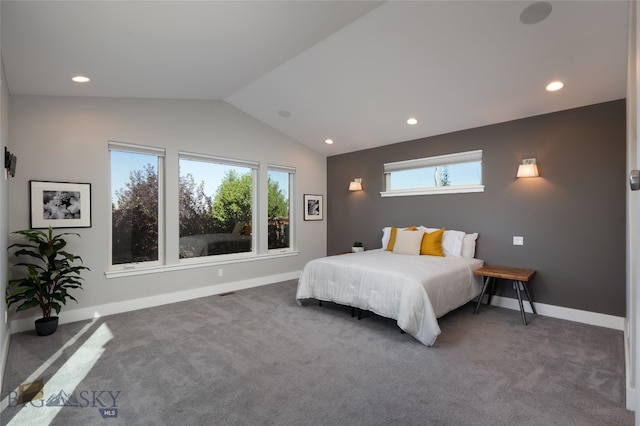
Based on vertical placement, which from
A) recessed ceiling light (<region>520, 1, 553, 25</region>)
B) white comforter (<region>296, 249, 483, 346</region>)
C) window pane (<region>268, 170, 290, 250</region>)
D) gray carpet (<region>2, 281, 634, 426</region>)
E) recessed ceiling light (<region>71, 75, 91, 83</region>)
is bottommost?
gray carpet (<region>2, 281, 634, 426</region>)

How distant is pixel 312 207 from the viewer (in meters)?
6.31

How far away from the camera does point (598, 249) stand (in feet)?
11.4

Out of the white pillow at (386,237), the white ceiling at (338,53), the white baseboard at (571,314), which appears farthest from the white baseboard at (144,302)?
the white baseboard at (571,314)

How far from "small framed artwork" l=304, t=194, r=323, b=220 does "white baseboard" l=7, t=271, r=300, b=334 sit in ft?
4.35

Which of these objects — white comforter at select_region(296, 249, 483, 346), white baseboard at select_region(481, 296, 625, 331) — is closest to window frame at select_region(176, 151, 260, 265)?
white comforter at select_region(296, 249, 483, 346)

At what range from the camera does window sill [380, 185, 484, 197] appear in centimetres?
443

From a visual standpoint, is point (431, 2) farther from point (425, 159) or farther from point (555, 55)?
point (425, 159)

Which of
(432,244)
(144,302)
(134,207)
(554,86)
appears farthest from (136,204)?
(554,86)

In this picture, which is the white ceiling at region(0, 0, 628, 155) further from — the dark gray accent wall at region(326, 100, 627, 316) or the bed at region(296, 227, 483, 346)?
the bed at region(296, 227, 483, 346)

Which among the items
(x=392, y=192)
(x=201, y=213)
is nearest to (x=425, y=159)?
(x=392, y=192)

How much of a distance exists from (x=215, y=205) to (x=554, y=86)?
459 cm

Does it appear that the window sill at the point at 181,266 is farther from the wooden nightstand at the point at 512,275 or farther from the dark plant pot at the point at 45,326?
the wooden nightstand at the point at 512,275

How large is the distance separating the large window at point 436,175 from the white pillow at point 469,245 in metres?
0.65

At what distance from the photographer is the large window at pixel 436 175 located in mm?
4523
